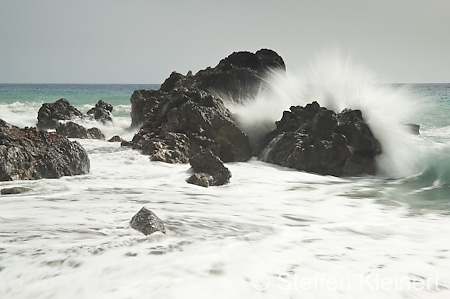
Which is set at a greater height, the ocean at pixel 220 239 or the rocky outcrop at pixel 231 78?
the rocky outcrop at pixel 231 78

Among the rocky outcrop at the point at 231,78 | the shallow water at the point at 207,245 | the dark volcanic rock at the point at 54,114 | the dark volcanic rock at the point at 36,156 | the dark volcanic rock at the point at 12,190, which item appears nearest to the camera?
the shallow water at the point at 207,245

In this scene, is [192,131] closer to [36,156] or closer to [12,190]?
[36,156]

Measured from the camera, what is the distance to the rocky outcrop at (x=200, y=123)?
7531mm

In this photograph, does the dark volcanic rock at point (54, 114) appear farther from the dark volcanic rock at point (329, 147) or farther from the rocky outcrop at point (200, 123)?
the dark volcanic rock at point (329, 147)

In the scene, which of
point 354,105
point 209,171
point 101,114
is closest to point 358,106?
point 354,105

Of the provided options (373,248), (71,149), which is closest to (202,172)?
(71,149)

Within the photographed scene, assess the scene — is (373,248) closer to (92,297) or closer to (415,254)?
(415,254)

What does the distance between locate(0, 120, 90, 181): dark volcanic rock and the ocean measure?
179 millimetres

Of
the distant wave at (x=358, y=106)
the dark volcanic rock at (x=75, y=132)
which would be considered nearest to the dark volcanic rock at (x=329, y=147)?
the distant wave at (x=358, y=106)

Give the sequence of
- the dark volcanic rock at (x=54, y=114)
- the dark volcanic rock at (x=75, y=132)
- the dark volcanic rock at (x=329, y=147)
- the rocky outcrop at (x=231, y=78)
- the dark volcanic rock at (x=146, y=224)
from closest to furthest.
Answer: the dark volcanic rock at (x=146, y=224)
the dark volcanic rock at (x=329, y=147)
the rocky outcrop at (x=231, y=78)
the dark volcanic rock at (x=75, y=132)
the dark volcanic rock at (x=54, y=114)

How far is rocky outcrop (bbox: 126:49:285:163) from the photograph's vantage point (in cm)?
753

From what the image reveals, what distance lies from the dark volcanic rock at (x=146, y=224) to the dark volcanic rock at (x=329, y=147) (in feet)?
16.6

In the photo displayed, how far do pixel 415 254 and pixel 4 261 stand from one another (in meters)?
3.03

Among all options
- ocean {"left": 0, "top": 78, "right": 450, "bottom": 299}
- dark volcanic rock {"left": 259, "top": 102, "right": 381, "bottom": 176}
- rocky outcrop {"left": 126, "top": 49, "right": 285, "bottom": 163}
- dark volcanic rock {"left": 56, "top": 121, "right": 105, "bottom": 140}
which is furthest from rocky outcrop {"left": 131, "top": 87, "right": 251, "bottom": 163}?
dark volcanic rock {"left": 56, "top": 121, "right": 105, "bottom": 140}
